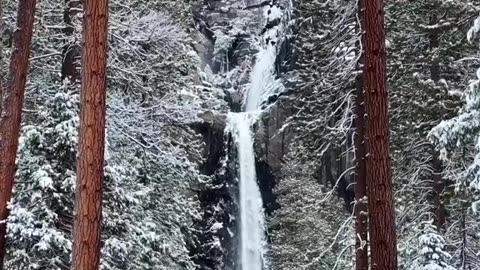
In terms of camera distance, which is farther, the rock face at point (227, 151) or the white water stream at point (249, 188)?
the white water stream at point (249, 188)

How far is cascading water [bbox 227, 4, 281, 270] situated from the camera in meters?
23.1

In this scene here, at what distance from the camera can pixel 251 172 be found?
24.7 meters

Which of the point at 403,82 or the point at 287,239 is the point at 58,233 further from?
the point at 287,239

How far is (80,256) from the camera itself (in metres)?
4.45

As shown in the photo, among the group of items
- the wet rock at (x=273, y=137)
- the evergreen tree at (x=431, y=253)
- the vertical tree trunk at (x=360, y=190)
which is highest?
the wet rock at (x=273, y=137)

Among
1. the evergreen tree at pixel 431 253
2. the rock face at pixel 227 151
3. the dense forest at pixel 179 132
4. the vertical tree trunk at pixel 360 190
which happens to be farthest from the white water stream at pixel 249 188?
the vertical tree trunk at pixel 360 190

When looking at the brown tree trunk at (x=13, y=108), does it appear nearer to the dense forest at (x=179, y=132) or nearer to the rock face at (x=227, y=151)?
the dense forest at (x=179, y=132)

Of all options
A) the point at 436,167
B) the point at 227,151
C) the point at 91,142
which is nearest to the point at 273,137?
the point at 227,151

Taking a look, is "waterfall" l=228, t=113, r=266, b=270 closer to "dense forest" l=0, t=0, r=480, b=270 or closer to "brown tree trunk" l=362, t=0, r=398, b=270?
"dense forest" l=0, t=0, r=480, b=270

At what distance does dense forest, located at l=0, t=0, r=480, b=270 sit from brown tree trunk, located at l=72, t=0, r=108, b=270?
11 millimetres

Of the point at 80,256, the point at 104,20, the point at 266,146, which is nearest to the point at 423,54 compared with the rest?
the point at 104,20

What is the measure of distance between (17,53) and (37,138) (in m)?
1.67

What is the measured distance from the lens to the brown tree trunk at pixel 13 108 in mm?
7008

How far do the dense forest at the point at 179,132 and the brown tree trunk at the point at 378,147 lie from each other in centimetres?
1
